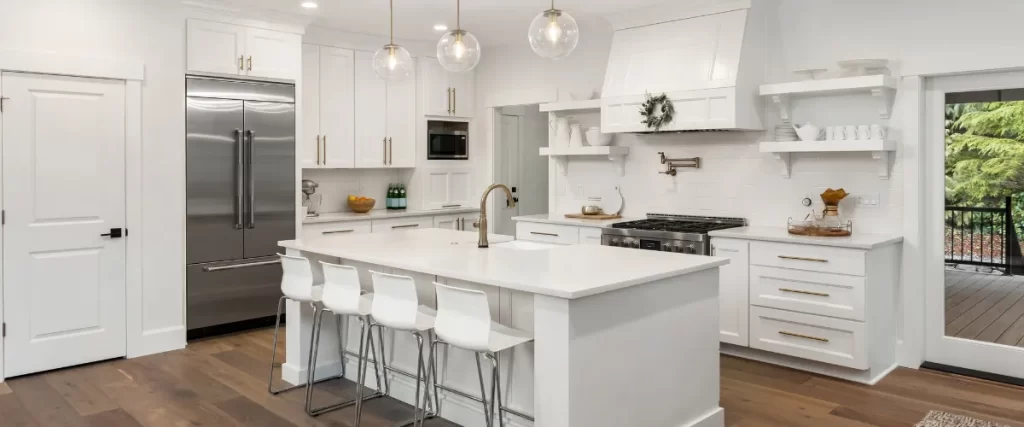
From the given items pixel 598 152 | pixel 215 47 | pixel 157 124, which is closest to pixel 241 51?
pixel 215 47

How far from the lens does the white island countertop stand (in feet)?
9.40

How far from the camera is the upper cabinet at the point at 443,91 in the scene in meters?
7.08

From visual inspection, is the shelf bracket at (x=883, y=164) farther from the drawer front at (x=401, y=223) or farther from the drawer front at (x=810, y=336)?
the drawer front at (x=401, y=223)

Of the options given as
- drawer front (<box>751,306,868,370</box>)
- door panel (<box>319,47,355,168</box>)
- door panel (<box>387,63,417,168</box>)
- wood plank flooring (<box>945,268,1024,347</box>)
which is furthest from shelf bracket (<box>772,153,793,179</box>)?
door panel (<box>319,47,355,168</box>)

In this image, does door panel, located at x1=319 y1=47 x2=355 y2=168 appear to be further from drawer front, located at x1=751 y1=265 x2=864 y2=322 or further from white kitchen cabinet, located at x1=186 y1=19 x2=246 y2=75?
drawer front, located at x1=751 y1=265 x2=864 y2=322

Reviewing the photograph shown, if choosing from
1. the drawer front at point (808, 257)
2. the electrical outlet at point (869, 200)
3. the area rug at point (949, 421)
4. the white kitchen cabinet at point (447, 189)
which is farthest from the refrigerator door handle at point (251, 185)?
the area rug at point (949, 421)

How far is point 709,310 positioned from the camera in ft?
11.4

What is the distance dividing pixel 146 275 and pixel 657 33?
4.08 m

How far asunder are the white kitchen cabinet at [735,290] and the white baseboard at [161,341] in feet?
12.5

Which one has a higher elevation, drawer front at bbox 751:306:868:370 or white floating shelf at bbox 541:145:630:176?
white floating shelf at bbox 541:145:630:176

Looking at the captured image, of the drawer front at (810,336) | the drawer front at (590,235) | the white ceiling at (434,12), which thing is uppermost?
the white ceiling at (434,12)

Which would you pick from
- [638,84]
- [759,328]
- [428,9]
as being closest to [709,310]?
[759,328]

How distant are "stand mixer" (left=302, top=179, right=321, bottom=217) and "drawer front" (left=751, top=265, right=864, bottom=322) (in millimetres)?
3812

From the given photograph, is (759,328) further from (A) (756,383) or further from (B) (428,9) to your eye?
(B) (428,9)
